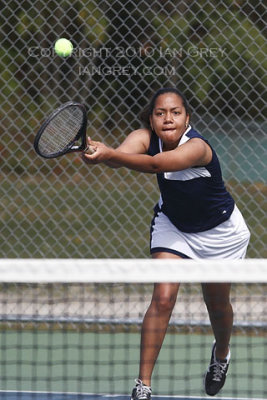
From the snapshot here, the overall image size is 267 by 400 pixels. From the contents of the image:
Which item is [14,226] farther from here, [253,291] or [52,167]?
[253,291]

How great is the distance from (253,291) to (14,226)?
1.59 m

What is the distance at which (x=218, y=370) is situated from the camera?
180 inches

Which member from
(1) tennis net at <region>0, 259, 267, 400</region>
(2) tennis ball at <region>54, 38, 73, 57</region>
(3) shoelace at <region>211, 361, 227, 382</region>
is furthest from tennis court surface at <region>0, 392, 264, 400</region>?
(2) tennis ball at <region>54, 38, 73, 57</region>

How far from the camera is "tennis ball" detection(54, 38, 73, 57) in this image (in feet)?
17.7

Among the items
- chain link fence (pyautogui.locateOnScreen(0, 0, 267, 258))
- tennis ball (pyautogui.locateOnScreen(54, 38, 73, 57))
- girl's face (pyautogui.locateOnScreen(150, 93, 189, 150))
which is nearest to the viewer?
girl's face (pyautogui.locateOnScreen(150, 93, 189, 150))

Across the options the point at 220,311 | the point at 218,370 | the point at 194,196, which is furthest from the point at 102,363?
the point at 194,196

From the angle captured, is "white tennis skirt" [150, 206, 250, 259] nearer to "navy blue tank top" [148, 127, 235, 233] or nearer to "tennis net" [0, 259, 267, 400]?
"navy blue tank top" [148, 127, 235, 233]

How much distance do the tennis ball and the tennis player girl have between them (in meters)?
1.19

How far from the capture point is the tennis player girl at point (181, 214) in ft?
13.5

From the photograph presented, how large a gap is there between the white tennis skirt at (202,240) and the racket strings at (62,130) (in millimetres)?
628

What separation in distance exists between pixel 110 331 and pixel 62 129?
2.20 meters

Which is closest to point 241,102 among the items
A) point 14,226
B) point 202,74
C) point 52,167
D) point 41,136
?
point 202,74

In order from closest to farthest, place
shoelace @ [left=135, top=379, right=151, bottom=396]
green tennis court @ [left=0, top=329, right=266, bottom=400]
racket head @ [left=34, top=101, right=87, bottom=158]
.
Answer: racket head @ [left=34, top=101, right=87, bottom=158] → shoelace @ [left=135, top=379, right=151, bottom=396] → green tennis court @ [left=0, top=329, right=266, bottom=400]

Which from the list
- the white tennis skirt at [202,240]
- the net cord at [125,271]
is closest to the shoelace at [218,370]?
the white tennis skirt at [202,240]
